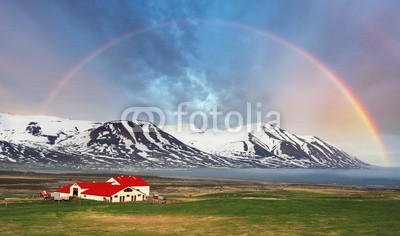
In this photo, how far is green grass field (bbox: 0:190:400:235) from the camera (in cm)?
4916

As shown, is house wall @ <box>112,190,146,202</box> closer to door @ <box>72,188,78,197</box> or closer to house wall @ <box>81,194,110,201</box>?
house wall @ <box>81,194,110,201</box>

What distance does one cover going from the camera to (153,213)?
6938cm

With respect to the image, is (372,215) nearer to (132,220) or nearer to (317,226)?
(317,226)

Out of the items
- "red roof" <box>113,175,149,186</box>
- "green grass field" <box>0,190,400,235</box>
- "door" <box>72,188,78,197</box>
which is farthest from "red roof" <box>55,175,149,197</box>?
"green grass field" <box>0,190,400,235</box>

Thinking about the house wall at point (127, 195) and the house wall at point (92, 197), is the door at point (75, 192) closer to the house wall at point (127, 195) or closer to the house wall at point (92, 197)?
the house wall at point (92, 197)

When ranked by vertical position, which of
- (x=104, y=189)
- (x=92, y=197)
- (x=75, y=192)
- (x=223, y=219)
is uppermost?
(x=104, y=189)

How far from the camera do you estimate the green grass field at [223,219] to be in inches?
1935

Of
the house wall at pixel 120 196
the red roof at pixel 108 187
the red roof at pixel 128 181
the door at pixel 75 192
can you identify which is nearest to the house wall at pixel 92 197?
the house wall at pixel 120 196

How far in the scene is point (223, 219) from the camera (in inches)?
2350

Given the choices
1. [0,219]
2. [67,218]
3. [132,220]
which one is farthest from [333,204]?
[0,219]

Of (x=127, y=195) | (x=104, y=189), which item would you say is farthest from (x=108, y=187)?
(x=127, y=195)

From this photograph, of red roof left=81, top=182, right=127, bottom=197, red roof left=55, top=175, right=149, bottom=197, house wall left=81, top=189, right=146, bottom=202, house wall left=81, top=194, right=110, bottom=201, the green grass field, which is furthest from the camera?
red roof left=55, top=175, right=149, bottom=197

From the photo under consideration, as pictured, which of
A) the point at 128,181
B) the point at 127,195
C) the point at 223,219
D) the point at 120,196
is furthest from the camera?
the point at 128,181

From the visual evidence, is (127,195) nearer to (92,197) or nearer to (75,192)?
(92,197)
